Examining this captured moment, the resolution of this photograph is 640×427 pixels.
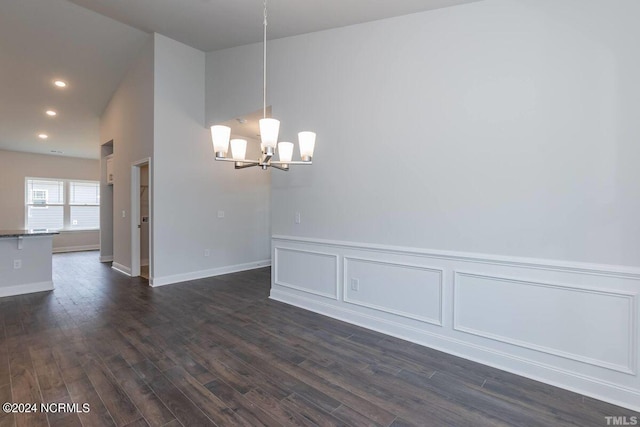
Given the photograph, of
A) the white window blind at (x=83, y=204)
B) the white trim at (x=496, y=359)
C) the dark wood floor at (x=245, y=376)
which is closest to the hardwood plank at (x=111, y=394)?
the dark wood floor at (x=245, y=376)

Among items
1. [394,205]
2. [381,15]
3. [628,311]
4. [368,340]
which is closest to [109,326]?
[368,340]

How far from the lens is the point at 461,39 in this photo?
2525 millimetres

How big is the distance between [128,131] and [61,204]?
16.9ft

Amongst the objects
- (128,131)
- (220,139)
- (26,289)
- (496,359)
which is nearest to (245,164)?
(220,139)

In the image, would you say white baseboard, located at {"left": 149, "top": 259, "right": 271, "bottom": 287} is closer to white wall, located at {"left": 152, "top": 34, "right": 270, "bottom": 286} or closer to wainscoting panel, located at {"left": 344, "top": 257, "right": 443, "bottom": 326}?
white wall, located at {"left": 152, "top": 34, "right": 270, "bottom": 286}

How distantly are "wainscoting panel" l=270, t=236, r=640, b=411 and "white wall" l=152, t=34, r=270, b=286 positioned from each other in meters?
2.68

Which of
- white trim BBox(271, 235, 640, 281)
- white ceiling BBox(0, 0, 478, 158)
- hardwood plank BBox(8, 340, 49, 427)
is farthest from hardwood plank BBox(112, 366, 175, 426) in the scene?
white ceiling BBox(0, 0, 478, 158)

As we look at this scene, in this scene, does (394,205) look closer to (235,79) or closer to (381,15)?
(381,15)

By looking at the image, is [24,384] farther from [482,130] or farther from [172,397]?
[482,130]

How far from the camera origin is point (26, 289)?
434 cm

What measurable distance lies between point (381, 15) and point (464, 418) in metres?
3.36

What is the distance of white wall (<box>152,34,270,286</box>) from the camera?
4.67 metres

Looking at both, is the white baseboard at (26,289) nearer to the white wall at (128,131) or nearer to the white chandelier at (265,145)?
the white wall at (128,131)

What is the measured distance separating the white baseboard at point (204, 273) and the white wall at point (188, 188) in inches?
0.5
